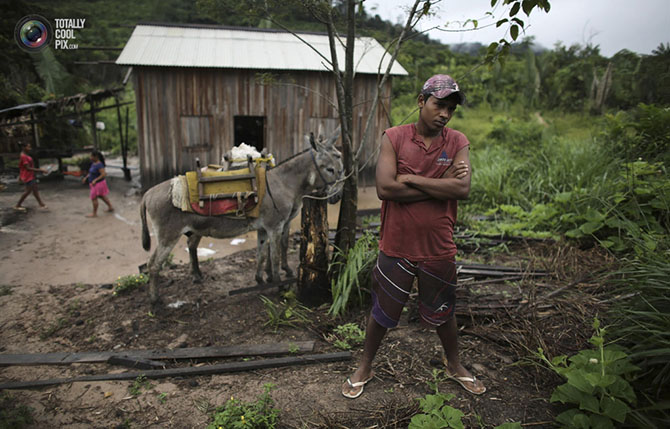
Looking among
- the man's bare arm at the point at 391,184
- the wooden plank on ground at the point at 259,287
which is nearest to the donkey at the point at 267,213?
the wooden plank on ground at the point at 259,287

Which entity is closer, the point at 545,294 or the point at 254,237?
the point at 545,294

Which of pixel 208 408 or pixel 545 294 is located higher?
pixel 545 294

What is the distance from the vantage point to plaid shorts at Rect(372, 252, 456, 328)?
8.73 ft

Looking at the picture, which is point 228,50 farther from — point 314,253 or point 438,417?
point 438,417

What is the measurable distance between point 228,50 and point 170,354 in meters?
9.19

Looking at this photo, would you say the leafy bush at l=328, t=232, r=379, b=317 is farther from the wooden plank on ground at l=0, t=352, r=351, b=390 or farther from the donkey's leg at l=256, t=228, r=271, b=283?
the donkey's leg at l=256, t=228, r=271, b=283

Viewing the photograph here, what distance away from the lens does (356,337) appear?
365 cm

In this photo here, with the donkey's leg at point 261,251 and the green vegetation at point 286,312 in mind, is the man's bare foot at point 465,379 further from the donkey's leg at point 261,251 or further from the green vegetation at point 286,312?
the donkey's leg at point 261,251

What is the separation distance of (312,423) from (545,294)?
2.92 metres

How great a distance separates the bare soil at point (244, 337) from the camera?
2.79m

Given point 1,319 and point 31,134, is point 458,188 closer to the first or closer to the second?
point 1,319

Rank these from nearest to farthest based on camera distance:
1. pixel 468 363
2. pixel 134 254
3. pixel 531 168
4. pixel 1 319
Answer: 1. pixel 468 363
2. pixel 1 319
3. pixel 134 254
4. pixel 531 168

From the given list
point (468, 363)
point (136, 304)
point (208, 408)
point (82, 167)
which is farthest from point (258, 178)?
point (82, 167)

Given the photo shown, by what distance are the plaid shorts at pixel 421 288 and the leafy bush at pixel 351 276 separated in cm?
136
